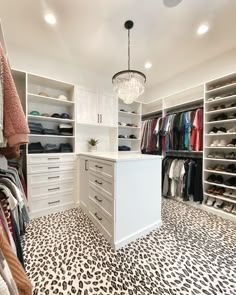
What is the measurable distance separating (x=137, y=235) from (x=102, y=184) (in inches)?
29.9

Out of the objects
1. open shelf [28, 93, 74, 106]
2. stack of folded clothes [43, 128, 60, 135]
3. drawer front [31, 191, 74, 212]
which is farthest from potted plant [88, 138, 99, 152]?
drawer front [31, 191, 74, 212]

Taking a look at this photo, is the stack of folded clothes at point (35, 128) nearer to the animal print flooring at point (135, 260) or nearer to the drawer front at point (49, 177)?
the drawer front at point (49, 177)

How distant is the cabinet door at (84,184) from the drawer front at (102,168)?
235 millimetres

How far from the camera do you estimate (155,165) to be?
2031 millimetres

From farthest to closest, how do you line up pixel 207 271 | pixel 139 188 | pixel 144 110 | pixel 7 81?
1. pixel 144 110
2. pixel 139 188
3. pixel 207 271
4. pixel 7 81

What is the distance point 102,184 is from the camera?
1.91 metres

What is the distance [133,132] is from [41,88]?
2310 mm

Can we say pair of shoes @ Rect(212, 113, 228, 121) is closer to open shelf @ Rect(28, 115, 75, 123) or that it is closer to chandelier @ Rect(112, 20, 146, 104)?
chandelier @ Rect(112, 20, 146, 104)

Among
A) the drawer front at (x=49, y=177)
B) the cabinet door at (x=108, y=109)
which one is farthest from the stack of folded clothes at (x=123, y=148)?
the drawer front at (x=49, y=177)

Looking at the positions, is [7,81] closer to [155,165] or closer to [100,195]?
[100,195]

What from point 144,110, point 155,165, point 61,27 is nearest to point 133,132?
point 144,110

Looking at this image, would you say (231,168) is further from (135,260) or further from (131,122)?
(131,122)

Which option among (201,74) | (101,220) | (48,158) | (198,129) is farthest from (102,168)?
(201,74)

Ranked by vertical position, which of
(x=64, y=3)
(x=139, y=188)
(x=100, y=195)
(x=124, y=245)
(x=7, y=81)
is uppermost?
(x=64, y=3)
